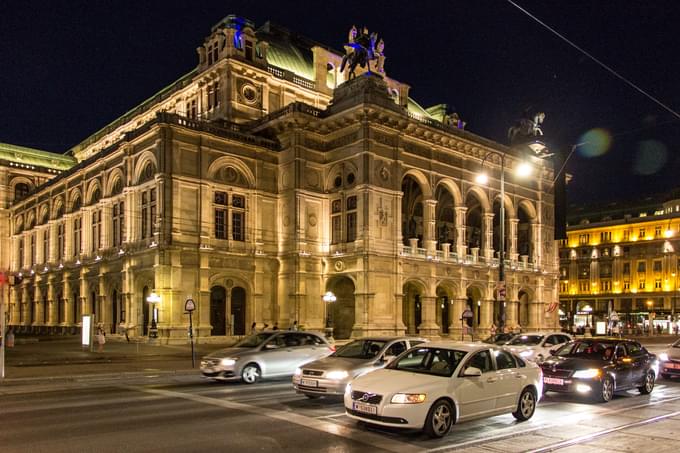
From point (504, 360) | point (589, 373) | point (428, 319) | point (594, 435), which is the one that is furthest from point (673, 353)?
point (428, 319)

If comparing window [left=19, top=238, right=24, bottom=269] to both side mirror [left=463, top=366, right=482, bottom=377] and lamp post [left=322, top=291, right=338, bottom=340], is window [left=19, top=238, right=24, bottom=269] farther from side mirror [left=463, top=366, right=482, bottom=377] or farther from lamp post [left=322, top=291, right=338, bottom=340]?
side mirror [left=463, top=366, right=482, bottom=377]

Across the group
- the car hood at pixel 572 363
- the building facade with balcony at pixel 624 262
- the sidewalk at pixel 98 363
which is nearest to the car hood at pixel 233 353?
the sidewalk at pixel 98 363

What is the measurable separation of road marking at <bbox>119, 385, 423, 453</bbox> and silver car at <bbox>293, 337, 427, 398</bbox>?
1206 mm

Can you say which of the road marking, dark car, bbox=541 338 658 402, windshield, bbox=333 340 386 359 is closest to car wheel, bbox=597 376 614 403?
dark car, bbox=541 338 658 402

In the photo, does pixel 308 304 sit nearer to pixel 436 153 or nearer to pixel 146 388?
pixel 436 153

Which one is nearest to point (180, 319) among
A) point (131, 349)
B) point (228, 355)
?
point (131, 349)

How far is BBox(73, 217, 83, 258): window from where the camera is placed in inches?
→ 2147

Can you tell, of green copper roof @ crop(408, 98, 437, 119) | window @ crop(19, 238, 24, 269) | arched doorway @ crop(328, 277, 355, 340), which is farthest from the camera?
window @ crop(19, 238, 24, 269)

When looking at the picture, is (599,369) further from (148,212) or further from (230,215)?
(148,212)

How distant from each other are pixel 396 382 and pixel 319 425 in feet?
5.96

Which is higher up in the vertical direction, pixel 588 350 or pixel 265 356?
pixel 588 350

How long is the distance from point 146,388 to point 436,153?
113 feet

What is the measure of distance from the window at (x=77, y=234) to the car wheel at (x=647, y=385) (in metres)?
48.2

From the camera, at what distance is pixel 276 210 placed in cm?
4550
